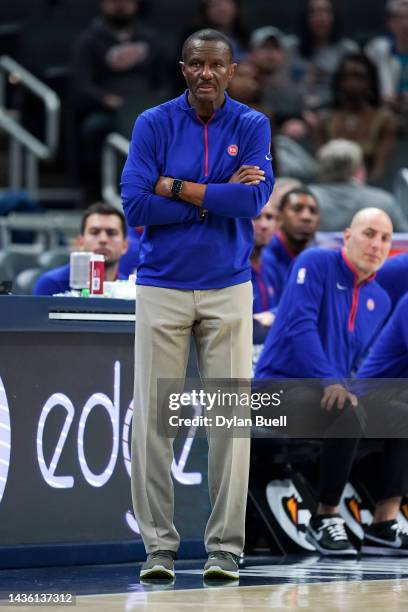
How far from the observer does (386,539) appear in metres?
6.97

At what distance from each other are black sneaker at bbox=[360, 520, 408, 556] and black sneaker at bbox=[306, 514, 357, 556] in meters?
0.14

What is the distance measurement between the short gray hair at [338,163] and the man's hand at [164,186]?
4.71 m

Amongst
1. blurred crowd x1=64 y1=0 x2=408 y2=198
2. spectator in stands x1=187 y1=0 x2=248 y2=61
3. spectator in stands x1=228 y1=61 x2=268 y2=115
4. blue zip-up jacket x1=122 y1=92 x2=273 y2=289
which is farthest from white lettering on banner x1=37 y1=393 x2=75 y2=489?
spectator in stands x1=187 y1=0 x2=248 y2=61

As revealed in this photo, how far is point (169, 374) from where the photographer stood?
552 cm

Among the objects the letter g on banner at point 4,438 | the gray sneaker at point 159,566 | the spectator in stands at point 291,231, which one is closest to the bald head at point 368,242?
the spectator in stands at point 291,231

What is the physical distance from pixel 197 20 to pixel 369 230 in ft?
19.8

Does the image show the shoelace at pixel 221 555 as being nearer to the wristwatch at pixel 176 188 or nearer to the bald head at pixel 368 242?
the wristwatch at pixel 176 188

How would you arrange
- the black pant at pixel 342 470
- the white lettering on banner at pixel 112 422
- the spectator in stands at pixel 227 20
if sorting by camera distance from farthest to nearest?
1. the spectator in stands at pixel 227 20
2. the black pant at pixel 342 470
3. the white lettering on banner at pixel 112 422

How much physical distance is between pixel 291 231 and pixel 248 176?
3.13m

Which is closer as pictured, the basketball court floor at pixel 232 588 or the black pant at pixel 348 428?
the basketball court floor at pixel 232 588

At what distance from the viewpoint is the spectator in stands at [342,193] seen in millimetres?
9859

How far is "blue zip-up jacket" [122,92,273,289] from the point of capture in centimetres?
544

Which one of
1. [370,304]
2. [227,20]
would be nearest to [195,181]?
[370,304]

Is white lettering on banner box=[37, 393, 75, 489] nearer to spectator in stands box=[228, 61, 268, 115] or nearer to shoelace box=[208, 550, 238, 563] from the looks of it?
shoelace box=[208, 550, 238, 563]
